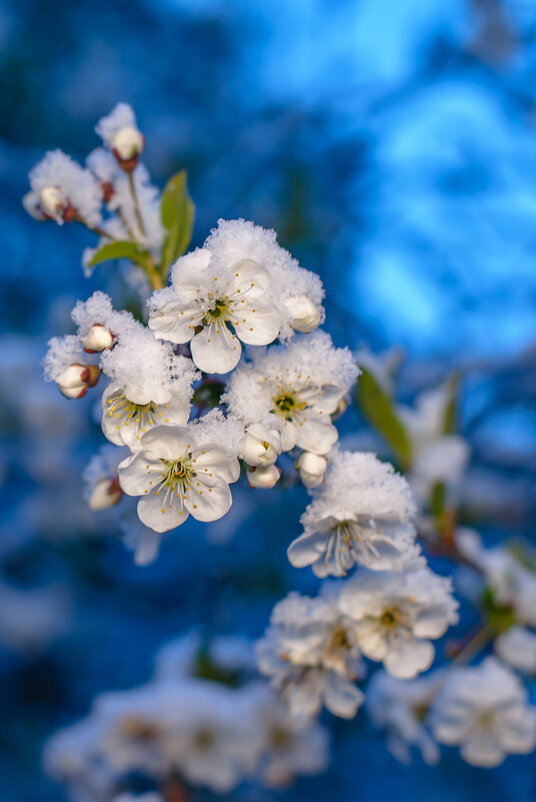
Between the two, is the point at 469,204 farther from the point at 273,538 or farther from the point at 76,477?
the point at 76,477

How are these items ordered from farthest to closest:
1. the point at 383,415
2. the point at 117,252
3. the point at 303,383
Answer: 1. the point at 383,415
2. the point at 117,252
3. the point at 303,383

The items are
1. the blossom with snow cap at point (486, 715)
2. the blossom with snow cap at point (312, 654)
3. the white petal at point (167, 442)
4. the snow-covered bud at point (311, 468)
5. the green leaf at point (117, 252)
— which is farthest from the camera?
the blossom with snow cap at point (486, 715)

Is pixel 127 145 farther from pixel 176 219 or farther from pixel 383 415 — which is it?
pixel 383 415

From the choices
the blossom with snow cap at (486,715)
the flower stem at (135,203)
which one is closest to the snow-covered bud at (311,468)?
the flower stem at (135,203)

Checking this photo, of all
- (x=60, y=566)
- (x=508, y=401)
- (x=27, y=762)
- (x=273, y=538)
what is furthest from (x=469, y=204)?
(x=27, y=762)

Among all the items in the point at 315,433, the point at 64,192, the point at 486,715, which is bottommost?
the point at 486,715

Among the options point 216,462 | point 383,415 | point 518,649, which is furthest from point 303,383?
point 518,649

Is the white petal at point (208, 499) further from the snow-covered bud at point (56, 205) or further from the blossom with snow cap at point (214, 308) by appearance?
the snow-covered bud at point (56, 205)
